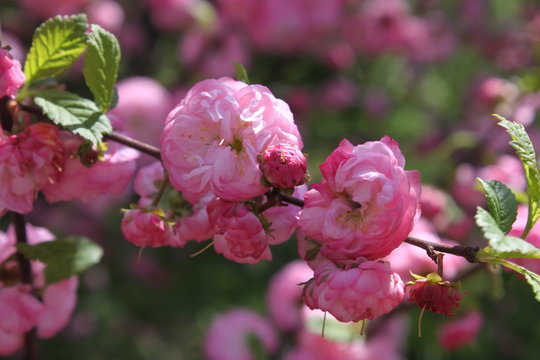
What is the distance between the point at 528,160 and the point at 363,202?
0.14 meters

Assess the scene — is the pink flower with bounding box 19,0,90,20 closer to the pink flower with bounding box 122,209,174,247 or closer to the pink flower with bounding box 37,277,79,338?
the pink flower with bounding box 37,277,79,338

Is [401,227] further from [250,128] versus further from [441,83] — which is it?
[441,83]

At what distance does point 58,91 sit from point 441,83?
1.84 m

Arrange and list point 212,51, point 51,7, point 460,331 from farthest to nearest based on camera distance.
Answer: point 212,51 → point 51,7 → point 460,331

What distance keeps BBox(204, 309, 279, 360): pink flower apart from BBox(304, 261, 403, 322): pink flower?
0.79 meters

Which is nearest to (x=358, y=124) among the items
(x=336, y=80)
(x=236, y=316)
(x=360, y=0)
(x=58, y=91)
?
(x=336, y=80)

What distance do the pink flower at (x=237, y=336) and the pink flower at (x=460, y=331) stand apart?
39 centimetres

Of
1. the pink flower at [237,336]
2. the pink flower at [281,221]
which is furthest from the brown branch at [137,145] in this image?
the pink flower at [237,336]

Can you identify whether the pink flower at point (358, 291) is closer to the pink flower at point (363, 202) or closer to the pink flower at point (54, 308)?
the pink flower at point (363, 202)

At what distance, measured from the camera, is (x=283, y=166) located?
471 mm

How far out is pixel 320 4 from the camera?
169cm

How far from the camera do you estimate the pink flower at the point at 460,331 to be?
100 cm

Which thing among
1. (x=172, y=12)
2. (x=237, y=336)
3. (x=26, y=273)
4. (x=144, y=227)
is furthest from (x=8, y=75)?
(x=172, y=12)

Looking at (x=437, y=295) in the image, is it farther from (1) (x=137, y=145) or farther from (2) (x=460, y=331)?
(2) (x=460, y=331)
